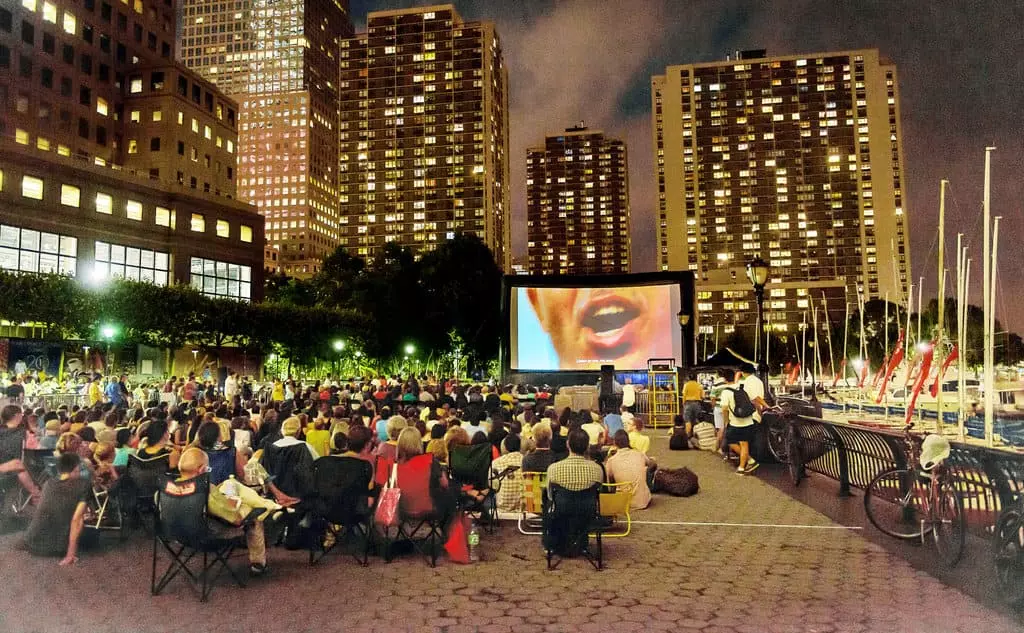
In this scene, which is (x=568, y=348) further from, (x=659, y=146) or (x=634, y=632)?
(x=659, y=146)

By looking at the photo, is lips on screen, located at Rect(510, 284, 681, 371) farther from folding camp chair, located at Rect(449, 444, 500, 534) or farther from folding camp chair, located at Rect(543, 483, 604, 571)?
folding camp chair, located at Rect(543, 483, 604, 571)

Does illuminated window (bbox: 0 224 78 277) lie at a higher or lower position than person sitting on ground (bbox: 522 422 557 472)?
higher

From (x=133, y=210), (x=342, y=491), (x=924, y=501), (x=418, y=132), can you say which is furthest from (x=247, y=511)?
(x=418, y=132)

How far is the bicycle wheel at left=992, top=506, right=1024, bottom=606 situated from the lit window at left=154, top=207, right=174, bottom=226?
5657cm

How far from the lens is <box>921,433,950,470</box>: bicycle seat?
21.7 feet

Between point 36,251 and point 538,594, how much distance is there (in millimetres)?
49021

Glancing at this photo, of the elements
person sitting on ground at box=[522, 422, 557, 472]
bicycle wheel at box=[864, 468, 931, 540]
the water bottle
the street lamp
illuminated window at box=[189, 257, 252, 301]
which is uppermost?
illuminated window at box=[189, 257, 252, 301]

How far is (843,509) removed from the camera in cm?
917

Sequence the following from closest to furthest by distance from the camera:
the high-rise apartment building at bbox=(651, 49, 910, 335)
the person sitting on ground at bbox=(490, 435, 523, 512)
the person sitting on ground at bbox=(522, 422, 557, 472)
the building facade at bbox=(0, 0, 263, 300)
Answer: the person sitting on ground at bbox=(522, 422, 557, 472)
the person sitting on ground at bbox=(490, 435, 523, 512)
the building facade at bbox=(0, 0, 263, 300)
the high-rise apartment building at bbox=(651, 49, 910, 335)

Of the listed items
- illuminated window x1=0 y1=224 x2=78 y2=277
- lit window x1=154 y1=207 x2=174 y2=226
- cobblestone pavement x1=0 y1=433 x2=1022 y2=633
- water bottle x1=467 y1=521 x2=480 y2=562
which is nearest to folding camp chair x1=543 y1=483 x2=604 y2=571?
cobblestone pavement x1=0 y1=433 x2=1022 y2=633

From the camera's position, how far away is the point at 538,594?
5.81m

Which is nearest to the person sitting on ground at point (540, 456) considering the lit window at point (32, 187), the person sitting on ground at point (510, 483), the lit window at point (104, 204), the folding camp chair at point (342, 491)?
the person sitting on ground at point (510, 483)

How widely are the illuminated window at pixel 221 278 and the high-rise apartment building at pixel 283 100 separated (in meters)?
99.4

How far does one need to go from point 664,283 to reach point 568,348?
17.7 ft
